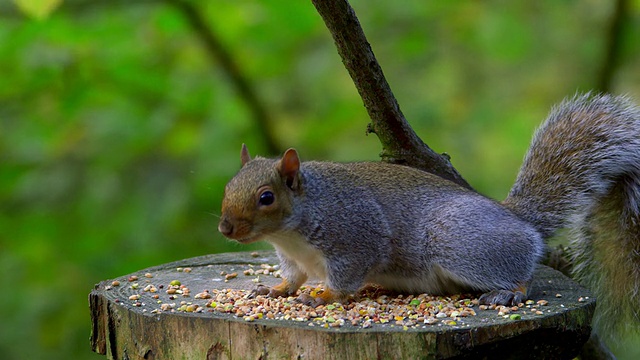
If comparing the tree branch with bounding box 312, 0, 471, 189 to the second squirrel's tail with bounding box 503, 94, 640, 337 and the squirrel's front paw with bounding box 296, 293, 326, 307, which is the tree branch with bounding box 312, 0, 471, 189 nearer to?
the second squirrel's tail with bounding box 503, 94, 640, 337

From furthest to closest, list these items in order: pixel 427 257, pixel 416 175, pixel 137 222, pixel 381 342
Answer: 1. pixel 137 222
2. pixel 416 175
3. pixel 427 257
4. pixel 381 342

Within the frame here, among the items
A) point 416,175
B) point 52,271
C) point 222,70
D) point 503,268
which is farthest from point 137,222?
point 503,268

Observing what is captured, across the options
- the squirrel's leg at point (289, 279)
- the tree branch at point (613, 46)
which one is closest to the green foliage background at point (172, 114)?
the tree branch at point (613, 46)

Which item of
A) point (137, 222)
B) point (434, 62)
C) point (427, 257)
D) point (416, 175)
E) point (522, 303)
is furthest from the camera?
point (434, 62)

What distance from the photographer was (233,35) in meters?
4.43

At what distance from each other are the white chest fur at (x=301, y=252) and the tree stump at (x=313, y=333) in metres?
0.33

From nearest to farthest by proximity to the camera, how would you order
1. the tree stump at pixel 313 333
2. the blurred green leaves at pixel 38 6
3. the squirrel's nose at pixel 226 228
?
the tree stump at pixel 313 333 < the squirrel's nose at pixel 226 228 < the blurred green leaves at pixel 38 6

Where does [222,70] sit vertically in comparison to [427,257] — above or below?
above

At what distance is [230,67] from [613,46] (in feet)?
7.40

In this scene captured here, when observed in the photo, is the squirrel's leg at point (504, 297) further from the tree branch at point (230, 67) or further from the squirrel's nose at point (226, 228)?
the tree branch at point (230, 67)

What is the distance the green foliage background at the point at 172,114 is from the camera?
13.4 feet

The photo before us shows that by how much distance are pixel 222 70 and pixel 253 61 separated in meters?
0.19

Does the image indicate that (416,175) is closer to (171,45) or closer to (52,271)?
(171,45)

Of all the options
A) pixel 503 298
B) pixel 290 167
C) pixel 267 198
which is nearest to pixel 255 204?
pixel 267 198
